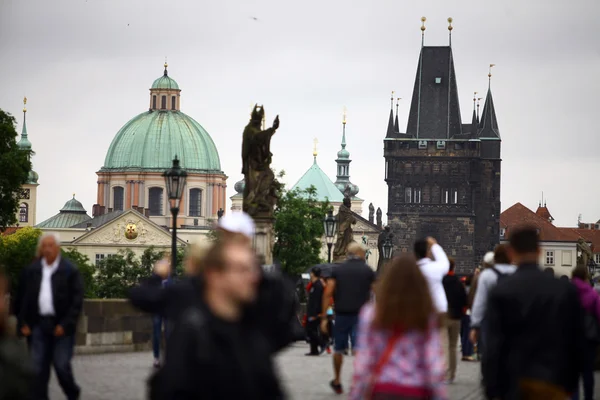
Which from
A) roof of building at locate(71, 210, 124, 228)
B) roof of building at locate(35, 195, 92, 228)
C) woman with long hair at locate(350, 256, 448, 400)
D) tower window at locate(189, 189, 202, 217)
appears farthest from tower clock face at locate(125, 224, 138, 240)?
woman with long hair at locate(350, 256, 448, 400)

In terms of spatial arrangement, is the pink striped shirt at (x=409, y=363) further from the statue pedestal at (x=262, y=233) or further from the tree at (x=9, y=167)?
the tree at (x=9, y=167)

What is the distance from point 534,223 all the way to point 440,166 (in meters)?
17.4

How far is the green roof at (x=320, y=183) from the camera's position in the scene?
175750mm

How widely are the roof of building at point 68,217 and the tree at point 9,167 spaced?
8141 centimetres

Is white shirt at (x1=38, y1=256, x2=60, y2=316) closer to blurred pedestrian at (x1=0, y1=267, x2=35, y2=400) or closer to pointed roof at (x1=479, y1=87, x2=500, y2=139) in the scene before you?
blurred pedestrian at (x1=0, y1=267, x2=35, y2=400)

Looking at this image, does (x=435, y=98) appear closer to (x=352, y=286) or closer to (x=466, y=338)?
(x=466, y=338)

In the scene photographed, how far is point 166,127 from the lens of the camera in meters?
146

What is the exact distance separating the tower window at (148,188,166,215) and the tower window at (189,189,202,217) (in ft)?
9.11

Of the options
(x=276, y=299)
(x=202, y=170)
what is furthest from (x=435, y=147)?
(x=276, y=299)

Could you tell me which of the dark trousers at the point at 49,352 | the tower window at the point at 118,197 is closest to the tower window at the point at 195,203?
the tower window at the point at 118,197

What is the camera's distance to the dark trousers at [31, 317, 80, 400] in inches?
462

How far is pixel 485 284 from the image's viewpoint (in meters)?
13.1

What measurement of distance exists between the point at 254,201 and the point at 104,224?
9899 centimetres

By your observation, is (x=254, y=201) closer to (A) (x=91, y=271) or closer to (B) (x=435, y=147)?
(A) (x=91, y=271)
